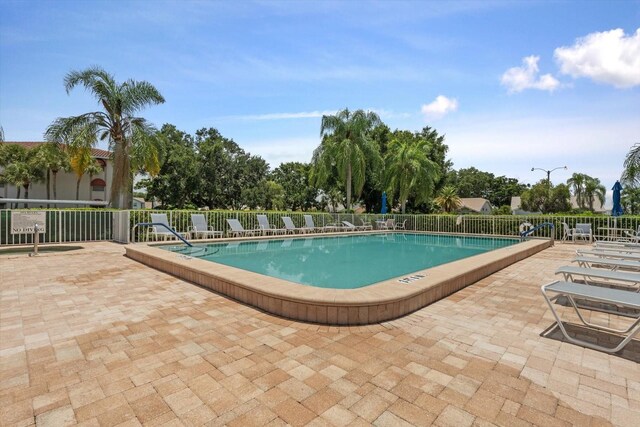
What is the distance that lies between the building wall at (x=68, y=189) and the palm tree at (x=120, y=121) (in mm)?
21949

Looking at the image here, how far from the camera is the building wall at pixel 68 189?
33500 millimetres

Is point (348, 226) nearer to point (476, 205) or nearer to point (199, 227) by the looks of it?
point (199, 227)

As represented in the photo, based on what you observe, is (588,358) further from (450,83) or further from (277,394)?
(450,83)

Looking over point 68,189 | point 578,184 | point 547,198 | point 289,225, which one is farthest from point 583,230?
point 68,189

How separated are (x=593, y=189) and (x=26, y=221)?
5202 cm

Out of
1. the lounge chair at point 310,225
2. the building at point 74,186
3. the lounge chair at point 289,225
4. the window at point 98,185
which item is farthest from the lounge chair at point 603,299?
the window at point 98,185

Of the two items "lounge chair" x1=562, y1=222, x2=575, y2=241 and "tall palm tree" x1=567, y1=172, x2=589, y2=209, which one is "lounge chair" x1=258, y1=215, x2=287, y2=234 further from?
"tall palm tree" x1=567, y1=172, x2=589, y2=209

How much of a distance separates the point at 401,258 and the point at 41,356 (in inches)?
360

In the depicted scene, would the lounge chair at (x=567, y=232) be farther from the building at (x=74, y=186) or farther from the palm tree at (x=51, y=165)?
the building at (x=74, y=186)

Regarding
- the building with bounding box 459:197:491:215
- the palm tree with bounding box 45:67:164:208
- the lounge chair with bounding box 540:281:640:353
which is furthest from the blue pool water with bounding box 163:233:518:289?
the building with bounding box 459:197:491:215

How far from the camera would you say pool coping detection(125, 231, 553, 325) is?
157 inches

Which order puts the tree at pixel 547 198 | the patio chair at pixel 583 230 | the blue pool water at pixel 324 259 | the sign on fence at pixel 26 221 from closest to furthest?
1. the blue pool water at pixel 324 259
2. the sign on fence at pixel 26 221
3. the patio chair at pixel 583 230
4. the tree at pixel 547 198

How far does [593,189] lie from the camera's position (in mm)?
40594

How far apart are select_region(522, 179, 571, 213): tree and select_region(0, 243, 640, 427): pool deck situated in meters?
43.3
